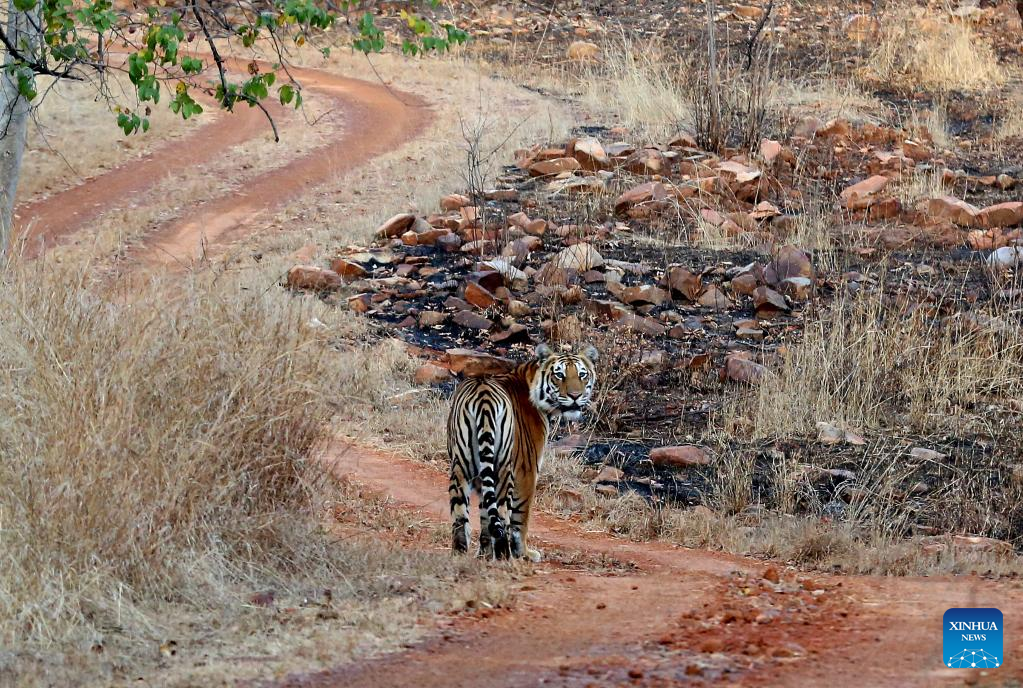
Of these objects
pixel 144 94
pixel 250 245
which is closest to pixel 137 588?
pixel 144 94

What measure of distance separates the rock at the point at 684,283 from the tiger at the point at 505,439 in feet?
21.2

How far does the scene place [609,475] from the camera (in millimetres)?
9375

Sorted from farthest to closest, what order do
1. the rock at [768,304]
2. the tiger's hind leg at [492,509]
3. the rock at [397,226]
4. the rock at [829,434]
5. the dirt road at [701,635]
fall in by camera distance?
the rock at [397,226], the rock at [768,304], the rock at [829,434], the tiger's hind leg at [492,509], the dirt road at [701,635]

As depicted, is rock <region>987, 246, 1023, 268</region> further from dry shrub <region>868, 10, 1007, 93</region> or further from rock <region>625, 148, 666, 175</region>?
dry shrub <region>868, 10, 1007, 93</region>

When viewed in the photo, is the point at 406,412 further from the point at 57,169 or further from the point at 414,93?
the point at 414,93

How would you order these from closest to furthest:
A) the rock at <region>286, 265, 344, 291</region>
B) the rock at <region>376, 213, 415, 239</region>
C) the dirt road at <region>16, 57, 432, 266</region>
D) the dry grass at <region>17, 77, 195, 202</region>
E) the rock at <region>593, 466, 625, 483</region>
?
the rock at <region>593, 466, 625, 483</region> → the rock at <region>286, 265, 344, 291</region> → the rock at <region>376, 213, 415, 239</region> → the dirt road at <region>16, 57, 432, 266</region> → the dry grass at <region>17, 77, 195, 202</region>

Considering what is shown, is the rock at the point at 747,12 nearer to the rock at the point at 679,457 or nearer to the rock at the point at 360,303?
the rock at the point at 360,303

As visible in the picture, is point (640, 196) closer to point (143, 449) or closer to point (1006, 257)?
point (1006, 257)

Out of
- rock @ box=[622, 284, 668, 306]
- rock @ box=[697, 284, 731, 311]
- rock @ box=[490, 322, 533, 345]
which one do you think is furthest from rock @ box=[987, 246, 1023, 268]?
rock @ box=[490, 322, 533, 345]

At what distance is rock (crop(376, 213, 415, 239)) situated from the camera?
617 inches

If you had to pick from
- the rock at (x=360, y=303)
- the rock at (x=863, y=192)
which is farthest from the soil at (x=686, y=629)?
the rock at (x=863, y=192)

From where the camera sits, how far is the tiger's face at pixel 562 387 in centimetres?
675

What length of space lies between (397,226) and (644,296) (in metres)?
3.88

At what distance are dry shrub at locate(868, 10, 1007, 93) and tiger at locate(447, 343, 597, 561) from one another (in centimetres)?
1929
